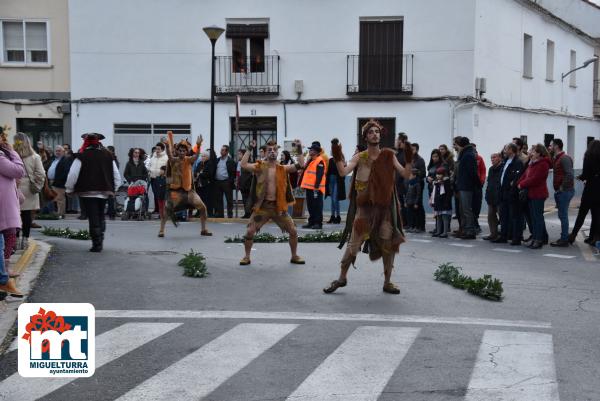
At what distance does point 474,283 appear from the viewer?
950 cm

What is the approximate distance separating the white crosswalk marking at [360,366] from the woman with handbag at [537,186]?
24.3 ft

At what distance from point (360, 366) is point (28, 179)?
26.4 feet

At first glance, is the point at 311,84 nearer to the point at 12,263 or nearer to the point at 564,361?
the point at 12,263

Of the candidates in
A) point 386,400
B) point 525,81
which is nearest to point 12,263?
point 386,400

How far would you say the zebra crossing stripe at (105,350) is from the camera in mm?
5539

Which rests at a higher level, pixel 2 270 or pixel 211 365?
pixel 2 270

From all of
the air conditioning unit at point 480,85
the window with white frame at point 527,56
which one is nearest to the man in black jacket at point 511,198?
the air conditioning unit at point 480,85

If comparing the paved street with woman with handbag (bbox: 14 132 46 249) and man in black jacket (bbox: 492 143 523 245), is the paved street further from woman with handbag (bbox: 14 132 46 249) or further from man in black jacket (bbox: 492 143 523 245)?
man in black jacket (bbox: 492 143 523 245)

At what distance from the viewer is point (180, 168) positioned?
596 inches

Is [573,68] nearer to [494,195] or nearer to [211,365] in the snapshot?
[494,195]

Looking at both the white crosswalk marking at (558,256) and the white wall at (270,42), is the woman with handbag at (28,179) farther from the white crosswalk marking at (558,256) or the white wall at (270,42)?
the white wall at (270,42)

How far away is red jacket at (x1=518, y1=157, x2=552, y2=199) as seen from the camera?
554 inches

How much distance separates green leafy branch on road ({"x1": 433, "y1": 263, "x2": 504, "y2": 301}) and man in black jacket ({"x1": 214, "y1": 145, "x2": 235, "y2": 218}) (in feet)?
34.0

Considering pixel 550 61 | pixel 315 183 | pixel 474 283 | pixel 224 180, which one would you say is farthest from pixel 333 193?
pixel 550 61
